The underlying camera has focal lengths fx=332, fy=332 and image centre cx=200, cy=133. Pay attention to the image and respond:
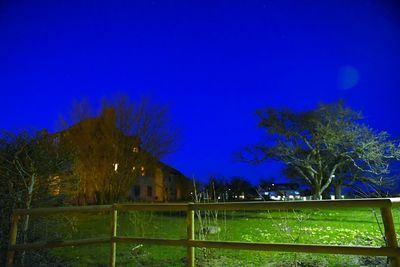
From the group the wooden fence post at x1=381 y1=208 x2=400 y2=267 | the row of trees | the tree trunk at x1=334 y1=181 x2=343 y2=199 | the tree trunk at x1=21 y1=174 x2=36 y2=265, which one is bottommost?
the wooden fence post at x1=381 y1=208 x2=400 y2=267

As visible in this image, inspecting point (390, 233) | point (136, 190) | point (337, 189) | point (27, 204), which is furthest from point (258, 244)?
point (136, 190)

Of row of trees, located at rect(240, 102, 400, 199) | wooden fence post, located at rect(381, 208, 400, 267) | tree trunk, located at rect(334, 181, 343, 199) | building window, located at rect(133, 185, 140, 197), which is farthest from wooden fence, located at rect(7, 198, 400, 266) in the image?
building window, located at rect(133, 185, 140, 197)

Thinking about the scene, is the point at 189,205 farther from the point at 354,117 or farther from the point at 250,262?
the point at 354,117

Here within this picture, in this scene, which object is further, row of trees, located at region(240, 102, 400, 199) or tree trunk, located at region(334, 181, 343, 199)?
tree trunk, located at region(334, 181, 343, 199)

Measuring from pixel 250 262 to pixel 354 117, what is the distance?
60.4ft

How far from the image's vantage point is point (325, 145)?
22625mm

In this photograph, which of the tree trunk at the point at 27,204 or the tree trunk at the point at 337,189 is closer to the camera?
the tree trunk at the point at 27,204

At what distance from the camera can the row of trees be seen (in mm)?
20922

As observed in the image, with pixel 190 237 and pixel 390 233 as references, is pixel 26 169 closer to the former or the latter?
pixel 190 237

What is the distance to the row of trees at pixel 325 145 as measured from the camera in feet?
68.6

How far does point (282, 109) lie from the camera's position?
938 inches

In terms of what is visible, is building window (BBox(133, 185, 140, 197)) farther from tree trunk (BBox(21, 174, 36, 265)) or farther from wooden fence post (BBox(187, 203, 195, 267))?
wooden fence post (BBox(187, 203, 195, 267))

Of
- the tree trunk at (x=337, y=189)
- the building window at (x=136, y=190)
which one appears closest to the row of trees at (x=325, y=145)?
the tree trunk at (x=337, y=189)

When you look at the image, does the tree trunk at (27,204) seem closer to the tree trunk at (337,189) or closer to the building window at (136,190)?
the tree trunk at (337,189)
